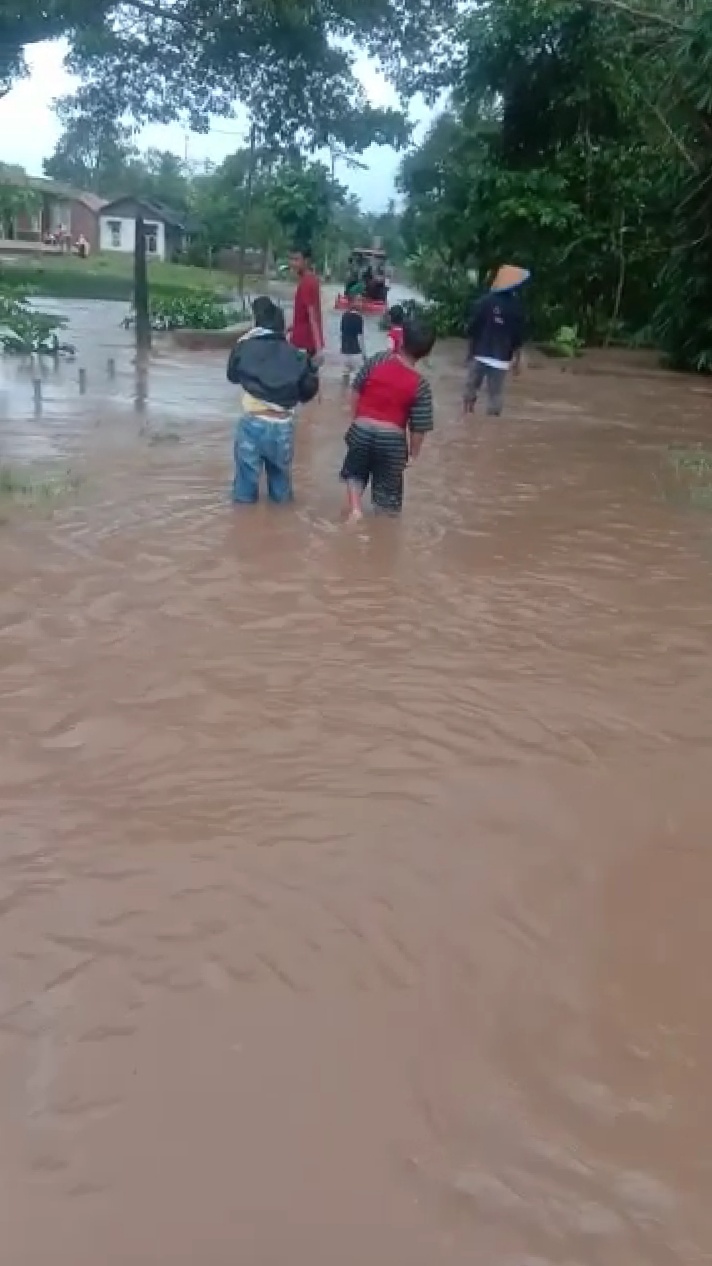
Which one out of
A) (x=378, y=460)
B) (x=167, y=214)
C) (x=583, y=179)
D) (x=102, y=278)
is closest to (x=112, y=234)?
(x=167, y=214)

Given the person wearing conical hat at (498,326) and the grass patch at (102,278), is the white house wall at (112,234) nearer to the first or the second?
the grass patch at (102,278)

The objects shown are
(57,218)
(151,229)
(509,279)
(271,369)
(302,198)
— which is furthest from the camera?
(57,218)

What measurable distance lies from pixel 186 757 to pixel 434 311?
Result: 78.1 ft

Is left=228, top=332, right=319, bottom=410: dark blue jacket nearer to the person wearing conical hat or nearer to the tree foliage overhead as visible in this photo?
the person wearing conical hat

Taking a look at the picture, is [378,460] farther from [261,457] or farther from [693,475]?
[693,475]

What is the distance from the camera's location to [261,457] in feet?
28.2

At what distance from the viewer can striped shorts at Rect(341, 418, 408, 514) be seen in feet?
26.6

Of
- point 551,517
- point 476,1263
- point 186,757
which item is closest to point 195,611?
point 186,757

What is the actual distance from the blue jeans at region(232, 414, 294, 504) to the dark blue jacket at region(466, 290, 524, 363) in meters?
5.42

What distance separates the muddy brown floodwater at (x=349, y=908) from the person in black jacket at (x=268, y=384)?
3.16 feet

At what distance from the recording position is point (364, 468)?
8.30 metres

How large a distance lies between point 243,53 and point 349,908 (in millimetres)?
20857

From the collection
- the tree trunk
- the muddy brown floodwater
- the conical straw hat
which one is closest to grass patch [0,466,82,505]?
the muddy brown floodwater

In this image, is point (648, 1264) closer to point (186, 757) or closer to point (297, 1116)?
point (297, 1116)
